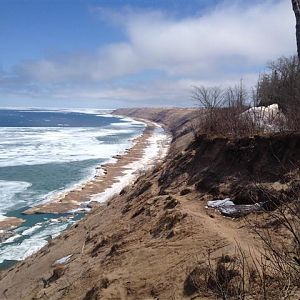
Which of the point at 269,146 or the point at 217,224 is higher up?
the point at 269,146

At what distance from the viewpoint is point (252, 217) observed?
40.2ft

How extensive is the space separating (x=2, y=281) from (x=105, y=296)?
8.89 m

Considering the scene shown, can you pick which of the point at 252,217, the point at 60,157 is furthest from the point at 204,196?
the point at 60,157

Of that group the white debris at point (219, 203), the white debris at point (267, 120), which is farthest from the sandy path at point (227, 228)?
the white debris at point (267, 120)

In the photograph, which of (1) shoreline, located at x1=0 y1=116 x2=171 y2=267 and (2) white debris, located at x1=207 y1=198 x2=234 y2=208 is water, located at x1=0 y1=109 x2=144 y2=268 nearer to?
(1) shoreline, located at x1=0 y1=116 x2=171 y2=267

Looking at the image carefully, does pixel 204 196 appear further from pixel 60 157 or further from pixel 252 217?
pixel 60 157

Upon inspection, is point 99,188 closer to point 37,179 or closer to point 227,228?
point 37,179

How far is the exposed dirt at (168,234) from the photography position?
10.3m

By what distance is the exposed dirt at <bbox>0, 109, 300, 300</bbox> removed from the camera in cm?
1034

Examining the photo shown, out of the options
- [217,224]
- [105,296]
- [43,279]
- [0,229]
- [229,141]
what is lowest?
[0,229]

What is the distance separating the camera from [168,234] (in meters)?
12.3

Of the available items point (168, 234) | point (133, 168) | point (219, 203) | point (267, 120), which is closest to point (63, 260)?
point (168, 234)

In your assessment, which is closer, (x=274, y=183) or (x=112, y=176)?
(x=274, y=183)

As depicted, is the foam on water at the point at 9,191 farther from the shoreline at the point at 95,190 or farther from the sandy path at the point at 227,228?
the sandy path at the point at 227,228
